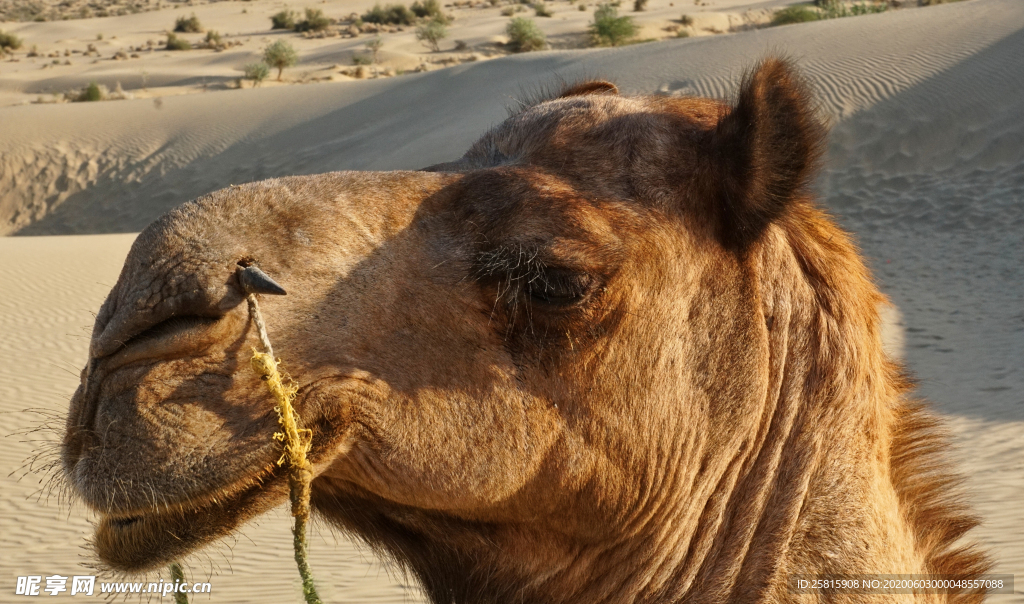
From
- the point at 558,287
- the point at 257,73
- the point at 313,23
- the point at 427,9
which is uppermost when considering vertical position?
the point at 558,287

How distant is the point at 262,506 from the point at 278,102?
3257 cm

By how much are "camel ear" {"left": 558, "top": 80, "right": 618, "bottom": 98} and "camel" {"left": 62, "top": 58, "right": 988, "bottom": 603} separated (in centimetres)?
65

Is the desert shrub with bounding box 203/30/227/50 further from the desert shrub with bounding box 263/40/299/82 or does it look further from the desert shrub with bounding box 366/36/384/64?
the desert shrub with bounding box 366/36/384/64

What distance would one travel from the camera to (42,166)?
3047cm

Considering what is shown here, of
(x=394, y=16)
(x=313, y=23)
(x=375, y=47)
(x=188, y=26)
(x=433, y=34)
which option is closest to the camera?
(x=375, y=47)

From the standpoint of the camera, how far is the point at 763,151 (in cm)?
237

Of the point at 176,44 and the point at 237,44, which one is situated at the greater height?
the point at 176,44

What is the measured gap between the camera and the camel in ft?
6.50

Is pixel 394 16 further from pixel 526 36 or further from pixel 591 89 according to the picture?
pixel 591 89

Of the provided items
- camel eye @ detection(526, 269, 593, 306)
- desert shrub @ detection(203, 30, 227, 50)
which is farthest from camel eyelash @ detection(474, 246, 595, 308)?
desert shrub @ detection(203, 30, 227, 50)

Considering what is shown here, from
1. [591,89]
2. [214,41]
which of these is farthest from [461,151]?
[214,41]

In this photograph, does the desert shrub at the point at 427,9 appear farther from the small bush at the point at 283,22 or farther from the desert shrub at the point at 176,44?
the desert shrub at the point at 176,44

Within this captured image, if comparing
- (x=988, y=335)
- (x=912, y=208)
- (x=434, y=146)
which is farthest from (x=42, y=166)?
(x=988, y=335)

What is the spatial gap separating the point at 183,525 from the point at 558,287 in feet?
3.34
